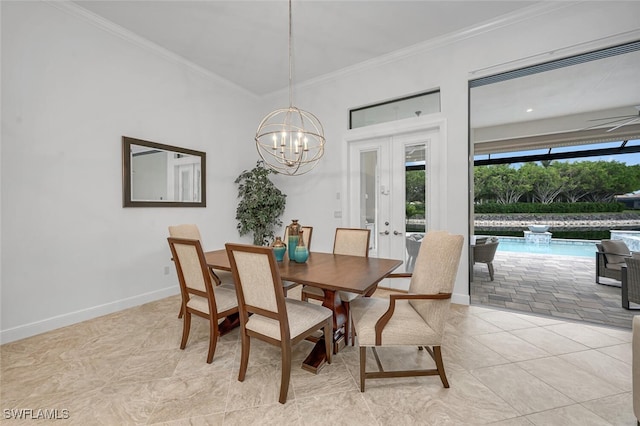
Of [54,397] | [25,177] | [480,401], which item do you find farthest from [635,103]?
[25,177]

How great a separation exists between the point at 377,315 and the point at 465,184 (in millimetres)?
2226

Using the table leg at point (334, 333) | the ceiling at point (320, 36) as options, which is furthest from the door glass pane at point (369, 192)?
the table leg at point (334, 333)

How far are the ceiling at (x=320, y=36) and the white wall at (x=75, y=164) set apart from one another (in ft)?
1.54

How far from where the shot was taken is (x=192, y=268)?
2.01m

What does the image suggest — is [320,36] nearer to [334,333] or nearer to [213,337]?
[334,333]

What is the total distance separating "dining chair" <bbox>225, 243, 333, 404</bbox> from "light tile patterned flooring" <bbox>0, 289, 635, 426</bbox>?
224mm

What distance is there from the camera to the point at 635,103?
15.6ft

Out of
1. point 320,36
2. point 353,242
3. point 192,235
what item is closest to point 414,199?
point 353,242

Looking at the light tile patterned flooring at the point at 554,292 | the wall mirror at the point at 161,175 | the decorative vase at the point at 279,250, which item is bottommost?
the light tile patterned flooring at the point at 554,292

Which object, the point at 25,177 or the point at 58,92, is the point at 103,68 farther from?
the point at 25,177

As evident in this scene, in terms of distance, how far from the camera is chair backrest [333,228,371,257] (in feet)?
9.22

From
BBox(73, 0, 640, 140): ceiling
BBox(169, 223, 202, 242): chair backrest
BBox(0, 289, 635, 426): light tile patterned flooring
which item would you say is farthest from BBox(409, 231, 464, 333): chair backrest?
BBox(73, 0, 640, 140): ceiling

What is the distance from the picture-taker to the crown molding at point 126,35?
8.66ft

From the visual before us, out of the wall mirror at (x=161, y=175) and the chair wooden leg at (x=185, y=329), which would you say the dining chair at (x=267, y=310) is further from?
the wall mirror at (x=161, y=175)
